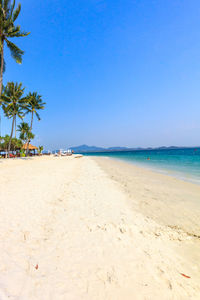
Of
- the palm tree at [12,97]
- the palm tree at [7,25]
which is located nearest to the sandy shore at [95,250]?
the palm tree at [7,25]

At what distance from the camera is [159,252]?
2496 millimetres

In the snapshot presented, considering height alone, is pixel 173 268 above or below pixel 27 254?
below

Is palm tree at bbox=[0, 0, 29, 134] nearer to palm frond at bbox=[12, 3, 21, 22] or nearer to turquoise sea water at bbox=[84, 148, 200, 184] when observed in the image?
palm frond at bbox=[12, 3, 21, 22]

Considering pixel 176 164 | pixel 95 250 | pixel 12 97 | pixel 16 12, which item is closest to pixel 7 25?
pixel 16 12

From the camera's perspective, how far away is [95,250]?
2473 millimetres

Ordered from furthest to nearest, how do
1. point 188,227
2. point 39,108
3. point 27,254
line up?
point 39,108 < point 188,227 < point 27,254

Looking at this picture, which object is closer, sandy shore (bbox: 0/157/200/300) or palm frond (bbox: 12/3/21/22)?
sandy shore (bbox: 0/157/200/300)

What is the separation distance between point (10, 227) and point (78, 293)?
2169mm

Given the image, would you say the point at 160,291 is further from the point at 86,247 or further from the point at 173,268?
the point at 86,247

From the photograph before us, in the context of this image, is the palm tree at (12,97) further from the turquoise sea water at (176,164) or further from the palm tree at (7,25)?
the turquoise sea water at (176,164)

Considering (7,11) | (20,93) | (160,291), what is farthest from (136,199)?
(20,93)

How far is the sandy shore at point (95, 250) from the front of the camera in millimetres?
1720

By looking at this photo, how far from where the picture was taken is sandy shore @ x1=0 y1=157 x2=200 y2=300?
172 centimetres

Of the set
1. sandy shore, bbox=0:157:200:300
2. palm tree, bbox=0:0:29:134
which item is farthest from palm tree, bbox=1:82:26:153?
sandy shore, bbox=0:157:200:300
